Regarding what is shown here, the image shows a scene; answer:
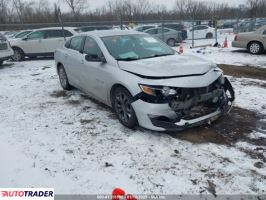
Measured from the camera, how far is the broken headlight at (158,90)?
4.27 meters

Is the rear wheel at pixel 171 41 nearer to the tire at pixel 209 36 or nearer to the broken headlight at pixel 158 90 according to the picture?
the tire at pixel 209 36

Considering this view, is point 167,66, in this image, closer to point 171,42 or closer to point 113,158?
point 113,158

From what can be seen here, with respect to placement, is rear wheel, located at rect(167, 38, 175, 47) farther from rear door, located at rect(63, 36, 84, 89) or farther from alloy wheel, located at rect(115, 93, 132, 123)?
alloy wheel, located at rect(115, 93, 132, 123)

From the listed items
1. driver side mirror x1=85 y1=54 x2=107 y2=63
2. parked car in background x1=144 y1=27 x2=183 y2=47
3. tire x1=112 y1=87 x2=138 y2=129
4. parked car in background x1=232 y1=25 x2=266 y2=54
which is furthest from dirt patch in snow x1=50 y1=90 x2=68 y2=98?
parked car in background x1=144 y1=27 x2=183 y2=47

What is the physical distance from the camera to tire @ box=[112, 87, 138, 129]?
15.1ft

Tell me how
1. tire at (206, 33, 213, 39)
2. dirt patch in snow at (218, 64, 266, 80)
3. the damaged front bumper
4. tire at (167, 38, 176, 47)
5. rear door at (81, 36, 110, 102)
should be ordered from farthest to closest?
tire at (206, 33, 213, 39), tire at (167, 38, 176, 47), dirt patch in snow at (218, 64, 266, 80), rear door at (81, 36, 110, 102), the damaged front bumper

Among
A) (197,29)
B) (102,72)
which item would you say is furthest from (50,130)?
(197,29)

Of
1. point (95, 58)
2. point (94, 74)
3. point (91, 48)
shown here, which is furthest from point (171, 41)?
point (95, 58)

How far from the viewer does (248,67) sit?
10.1m

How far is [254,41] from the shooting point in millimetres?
13117

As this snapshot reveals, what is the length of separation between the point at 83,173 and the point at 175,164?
1.25 metres

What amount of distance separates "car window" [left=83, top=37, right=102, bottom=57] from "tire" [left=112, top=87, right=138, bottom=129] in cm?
103

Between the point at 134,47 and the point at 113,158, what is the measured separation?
244 cm

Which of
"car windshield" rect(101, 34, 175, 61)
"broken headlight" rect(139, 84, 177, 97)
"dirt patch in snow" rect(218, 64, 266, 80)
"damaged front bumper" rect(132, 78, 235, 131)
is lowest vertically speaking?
"dirt patch in snow" rect(218, 64, 266, 80)
